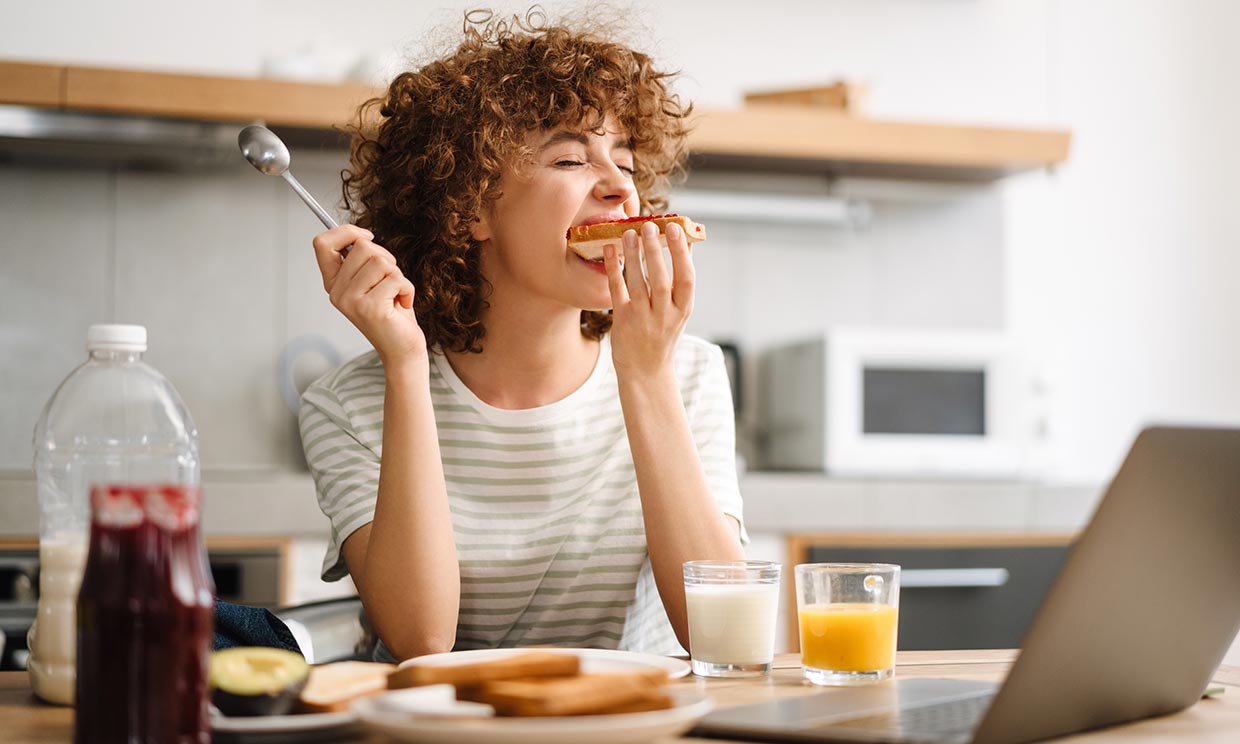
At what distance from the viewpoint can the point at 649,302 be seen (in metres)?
1.45

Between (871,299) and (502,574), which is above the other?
(871,299)

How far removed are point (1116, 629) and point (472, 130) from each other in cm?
110

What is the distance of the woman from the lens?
1352 mm

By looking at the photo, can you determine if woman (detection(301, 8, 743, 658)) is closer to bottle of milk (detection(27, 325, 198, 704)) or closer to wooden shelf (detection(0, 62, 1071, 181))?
bottle of milk (detection(27, 325, 198, 704))

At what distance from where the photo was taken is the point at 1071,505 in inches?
125

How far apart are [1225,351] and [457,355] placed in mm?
3213

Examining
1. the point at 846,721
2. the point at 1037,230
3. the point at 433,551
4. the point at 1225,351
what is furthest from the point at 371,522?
the point at 1225,351

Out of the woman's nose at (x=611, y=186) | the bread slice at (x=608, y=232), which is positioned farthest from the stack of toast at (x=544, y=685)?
the woman's nose at (x=611, y=186)

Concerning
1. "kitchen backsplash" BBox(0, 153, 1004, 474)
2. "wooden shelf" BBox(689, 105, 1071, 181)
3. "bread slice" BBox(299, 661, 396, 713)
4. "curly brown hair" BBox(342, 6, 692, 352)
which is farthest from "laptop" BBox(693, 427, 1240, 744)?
"kitchen backsplash" BBox(0, 153, 1004, 474)

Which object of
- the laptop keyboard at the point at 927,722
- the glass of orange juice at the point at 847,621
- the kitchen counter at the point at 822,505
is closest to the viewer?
the laptop keyboard at the point at 927,722

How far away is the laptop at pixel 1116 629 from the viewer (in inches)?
29.3

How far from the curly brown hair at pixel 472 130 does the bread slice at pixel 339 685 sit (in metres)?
0.83

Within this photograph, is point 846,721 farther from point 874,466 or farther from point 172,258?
point 172,258

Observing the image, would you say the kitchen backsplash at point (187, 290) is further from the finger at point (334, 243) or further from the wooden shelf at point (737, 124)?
the finger at point (334, 243)
